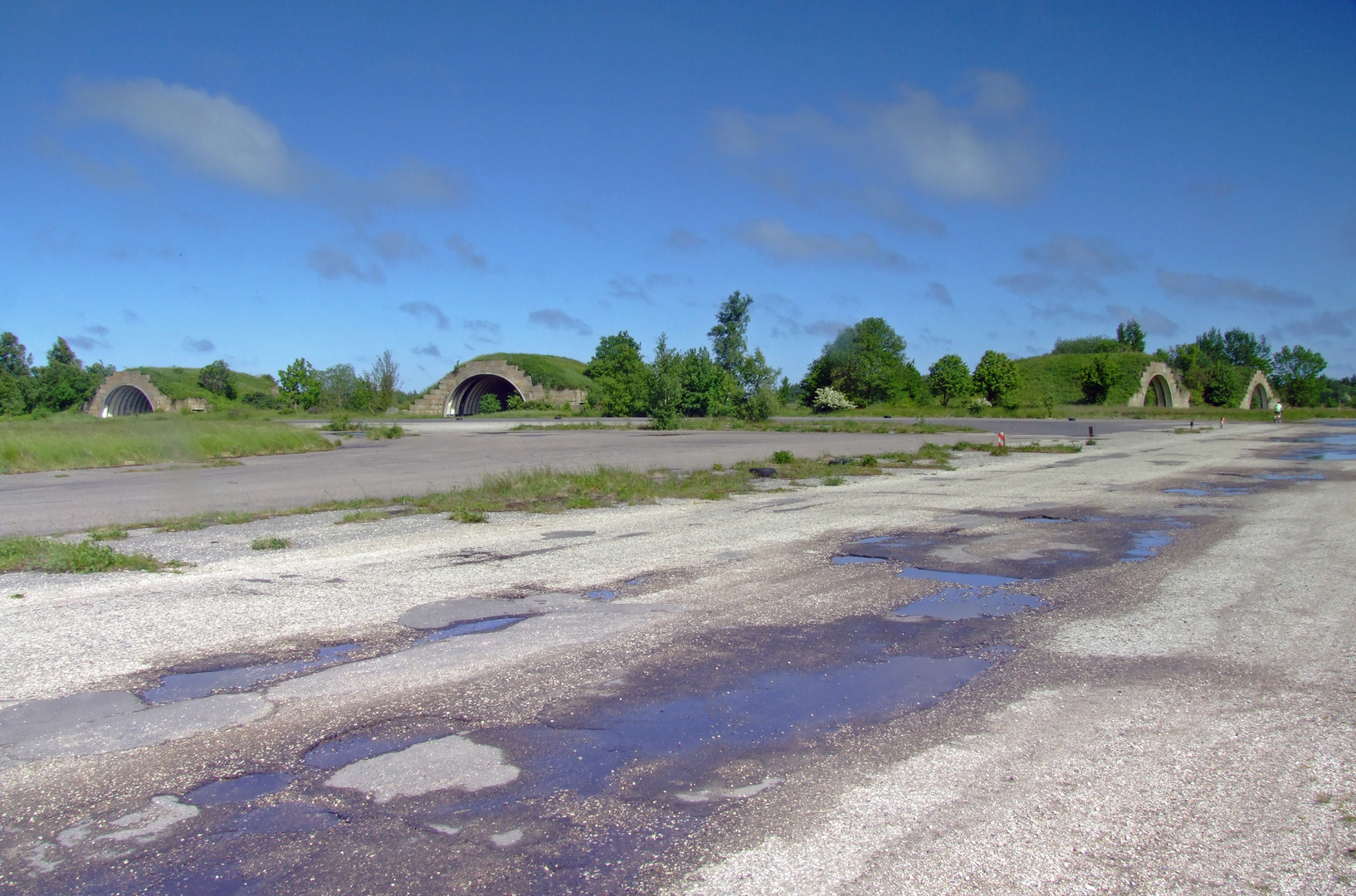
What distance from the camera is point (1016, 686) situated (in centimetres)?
513

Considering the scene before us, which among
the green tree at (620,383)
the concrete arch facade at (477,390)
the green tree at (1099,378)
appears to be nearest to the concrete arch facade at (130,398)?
the concrete arch facade at (477,390)

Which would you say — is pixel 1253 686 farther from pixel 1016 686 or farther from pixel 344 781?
pixel 344 781

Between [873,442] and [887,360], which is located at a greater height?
[887,360]

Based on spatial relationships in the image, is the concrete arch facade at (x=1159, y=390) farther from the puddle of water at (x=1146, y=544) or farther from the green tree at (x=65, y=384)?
the green tree at (x=65, y=384)

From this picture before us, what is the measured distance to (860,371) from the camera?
88.2 meters

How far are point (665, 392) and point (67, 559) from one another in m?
42.6

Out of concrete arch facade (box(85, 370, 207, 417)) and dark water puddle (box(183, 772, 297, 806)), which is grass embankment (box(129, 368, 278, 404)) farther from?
dark water puddle (box(183, 772, 297, 806))

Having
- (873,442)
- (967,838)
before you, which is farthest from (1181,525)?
(873,442)

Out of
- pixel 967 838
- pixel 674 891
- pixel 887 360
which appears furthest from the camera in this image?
pixel 887 360

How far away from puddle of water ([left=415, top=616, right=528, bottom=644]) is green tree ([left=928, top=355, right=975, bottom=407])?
288 feet

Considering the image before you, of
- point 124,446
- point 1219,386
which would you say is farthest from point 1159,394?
point 124,446

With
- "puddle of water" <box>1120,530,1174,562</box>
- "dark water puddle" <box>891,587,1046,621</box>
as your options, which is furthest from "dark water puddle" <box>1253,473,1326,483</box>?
"dark water puddle" <box>891,587,1046,621</box>

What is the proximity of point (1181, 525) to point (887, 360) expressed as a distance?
81780 millimetres

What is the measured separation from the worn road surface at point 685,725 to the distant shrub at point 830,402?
234 feet
